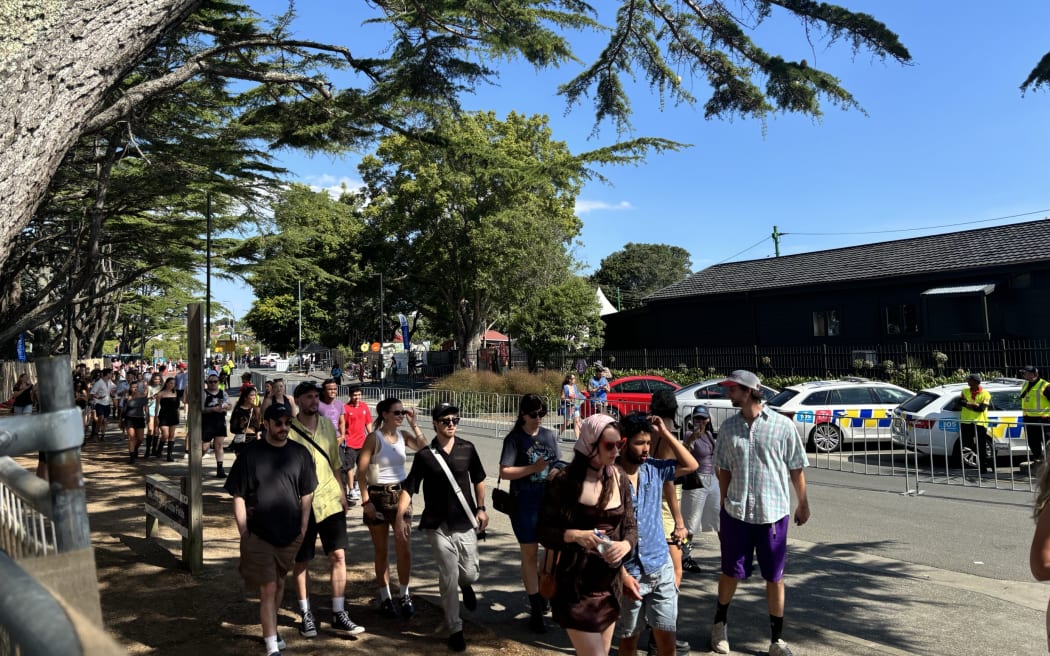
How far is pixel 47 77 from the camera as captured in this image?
3412 millimetres

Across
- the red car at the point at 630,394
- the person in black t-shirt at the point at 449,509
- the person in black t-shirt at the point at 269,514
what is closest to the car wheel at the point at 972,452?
the red car at the point at 630,394

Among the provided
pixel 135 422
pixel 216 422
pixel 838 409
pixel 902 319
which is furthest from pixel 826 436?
pixel 902 319

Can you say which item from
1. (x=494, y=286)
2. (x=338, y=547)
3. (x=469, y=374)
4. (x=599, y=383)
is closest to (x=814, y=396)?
(x=599, y=383)

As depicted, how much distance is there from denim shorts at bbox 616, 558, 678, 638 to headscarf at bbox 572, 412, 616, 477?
787 mm

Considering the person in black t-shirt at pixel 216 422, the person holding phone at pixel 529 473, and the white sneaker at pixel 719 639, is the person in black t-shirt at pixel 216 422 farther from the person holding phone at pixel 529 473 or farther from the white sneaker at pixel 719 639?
the white sneaker at pixel 719 639

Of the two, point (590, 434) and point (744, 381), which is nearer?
point (590, 434)

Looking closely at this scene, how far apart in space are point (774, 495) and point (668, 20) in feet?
17.1

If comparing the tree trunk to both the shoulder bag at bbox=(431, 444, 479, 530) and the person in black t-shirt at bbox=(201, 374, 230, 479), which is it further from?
the person in black t-shirt at bbox=(201, 374, 230, 479)

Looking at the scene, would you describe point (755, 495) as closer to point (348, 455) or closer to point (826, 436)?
point (348, 455)

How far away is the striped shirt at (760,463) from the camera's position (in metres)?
4.95

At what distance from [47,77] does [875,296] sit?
28816 mm

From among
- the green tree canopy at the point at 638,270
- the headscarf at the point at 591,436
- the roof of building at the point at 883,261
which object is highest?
the green tree canopy at the point at 638,270

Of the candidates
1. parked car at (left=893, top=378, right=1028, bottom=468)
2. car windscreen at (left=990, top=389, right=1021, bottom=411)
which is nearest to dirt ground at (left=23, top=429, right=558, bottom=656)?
parked car at (left=893, top=378, right=1028, bottom=468)

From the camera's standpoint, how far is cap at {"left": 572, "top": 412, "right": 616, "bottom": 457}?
4.02 meters
